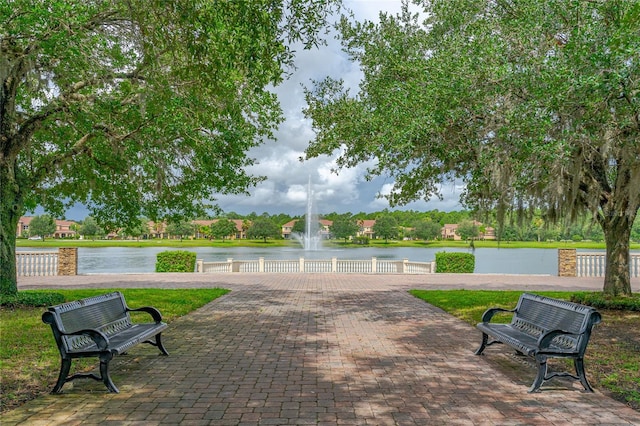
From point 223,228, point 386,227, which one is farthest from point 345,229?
point 223,228

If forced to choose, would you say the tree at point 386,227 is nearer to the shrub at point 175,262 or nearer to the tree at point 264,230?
the tree at point 264,230

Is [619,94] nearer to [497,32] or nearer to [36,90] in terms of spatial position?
[497,32]

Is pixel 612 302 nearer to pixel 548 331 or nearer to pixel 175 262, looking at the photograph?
pixel 548 331

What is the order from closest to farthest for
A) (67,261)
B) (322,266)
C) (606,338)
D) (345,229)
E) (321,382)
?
(321,382), (606,338), (67,261), (322,266), (345,229)

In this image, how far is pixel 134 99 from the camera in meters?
10.6

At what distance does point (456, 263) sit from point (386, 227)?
207 ft

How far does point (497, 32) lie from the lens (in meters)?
9.73

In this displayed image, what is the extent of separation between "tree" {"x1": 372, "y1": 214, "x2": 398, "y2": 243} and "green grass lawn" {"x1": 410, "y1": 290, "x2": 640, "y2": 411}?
234 ft

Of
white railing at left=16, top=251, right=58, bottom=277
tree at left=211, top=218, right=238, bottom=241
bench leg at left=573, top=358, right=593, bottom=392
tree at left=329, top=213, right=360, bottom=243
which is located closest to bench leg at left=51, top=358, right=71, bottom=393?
bench leg at left=573, top=358, right=593, bottom=392

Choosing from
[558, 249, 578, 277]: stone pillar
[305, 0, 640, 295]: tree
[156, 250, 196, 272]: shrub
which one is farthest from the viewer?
[156, 250, 196, 272]: shrub

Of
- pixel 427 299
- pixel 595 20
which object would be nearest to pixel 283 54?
pixel 595 20

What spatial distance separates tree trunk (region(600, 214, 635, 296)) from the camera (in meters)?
10.5

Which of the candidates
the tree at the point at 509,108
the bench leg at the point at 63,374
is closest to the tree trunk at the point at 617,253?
the tree at the point at 509,108

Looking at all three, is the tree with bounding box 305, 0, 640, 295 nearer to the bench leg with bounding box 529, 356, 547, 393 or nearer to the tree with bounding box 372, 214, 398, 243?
the bench leg with bounding box 529, 356, 547, 393
